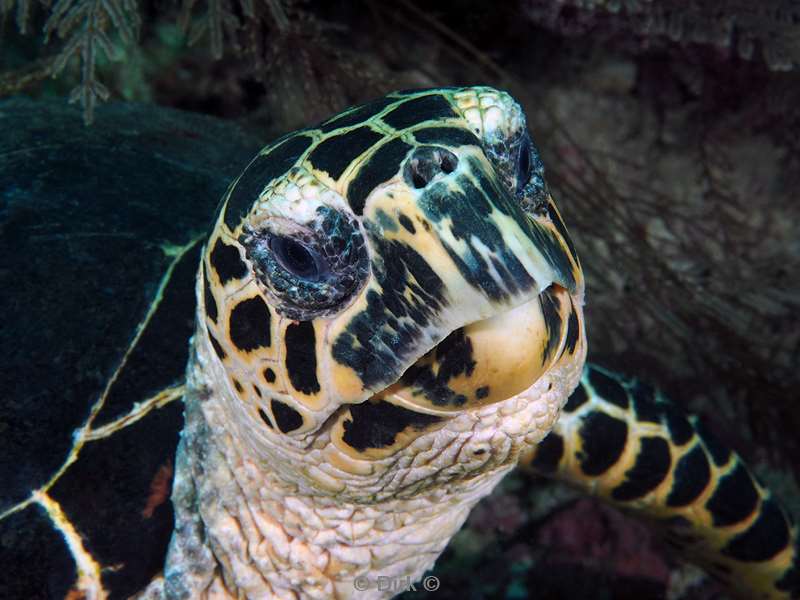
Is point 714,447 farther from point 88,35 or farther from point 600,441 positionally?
point 88,35

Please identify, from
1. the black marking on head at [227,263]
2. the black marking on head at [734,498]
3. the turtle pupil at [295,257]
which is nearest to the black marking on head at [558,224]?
the turtle pupil at [295,257]

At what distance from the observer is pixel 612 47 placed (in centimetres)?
277

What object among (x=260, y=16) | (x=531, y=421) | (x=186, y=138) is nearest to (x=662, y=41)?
(x=260, y=16)

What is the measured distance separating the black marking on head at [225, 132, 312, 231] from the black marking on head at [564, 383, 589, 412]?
1103mm

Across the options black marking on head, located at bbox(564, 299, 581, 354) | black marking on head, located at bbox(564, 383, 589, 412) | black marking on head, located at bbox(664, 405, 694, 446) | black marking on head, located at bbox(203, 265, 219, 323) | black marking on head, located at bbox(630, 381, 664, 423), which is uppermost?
black marking on head, located at bbox(564, 299, 581, 354)

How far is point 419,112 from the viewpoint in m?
1.12

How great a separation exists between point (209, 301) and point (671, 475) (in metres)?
1.47

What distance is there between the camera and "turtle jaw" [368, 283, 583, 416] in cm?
98

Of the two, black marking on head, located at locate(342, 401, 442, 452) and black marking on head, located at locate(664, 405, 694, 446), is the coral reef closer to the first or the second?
black marking on head, located at locate(664, 405, 694, 446)

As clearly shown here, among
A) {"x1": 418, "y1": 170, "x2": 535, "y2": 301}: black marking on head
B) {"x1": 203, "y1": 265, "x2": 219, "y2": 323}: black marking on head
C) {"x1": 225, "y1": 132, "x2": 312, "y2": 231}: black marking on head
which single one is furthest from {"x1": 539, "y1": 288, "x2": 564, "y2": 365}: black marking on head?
{"x1": 203, "y1": 265, "x2": 219, "y2": 323}: black marking on head

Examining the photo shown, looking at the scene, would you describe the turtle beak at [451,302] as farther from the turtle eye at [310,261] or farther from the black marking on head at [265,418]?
the black marking on head at [265,418]

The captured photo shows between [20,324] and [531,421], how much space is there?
1011 mm

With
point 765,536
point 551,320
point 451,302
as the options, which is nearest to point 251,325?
point 451,302

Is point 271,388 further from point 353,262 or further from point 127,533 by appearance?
point 127,533
